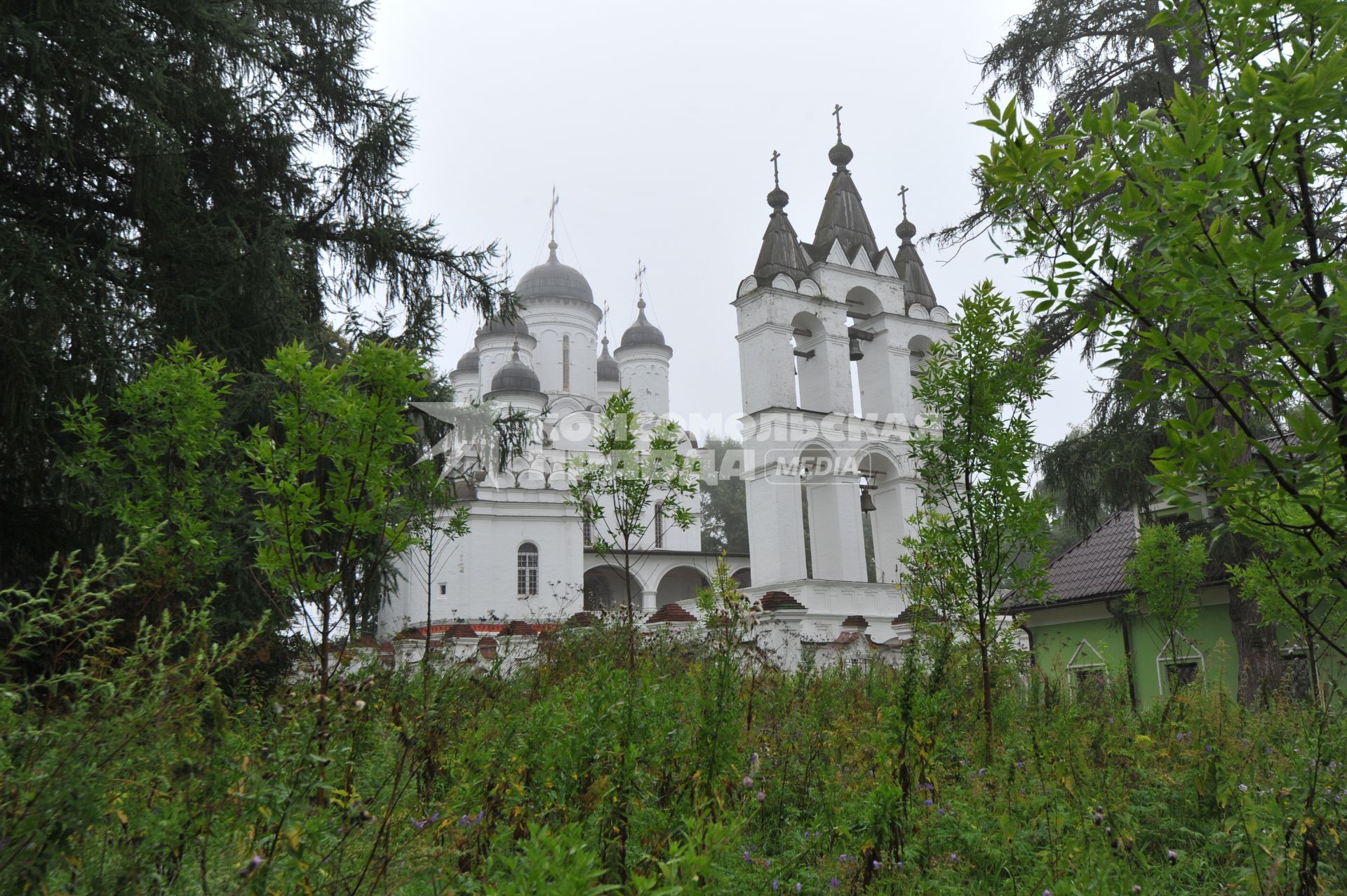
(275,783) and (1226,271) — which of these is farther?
(275,783)

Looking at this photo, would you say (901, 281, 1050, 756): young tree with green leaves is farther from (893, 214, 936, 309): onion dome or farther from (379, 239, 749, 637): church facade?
(893, 214, 936, 309): onion dome

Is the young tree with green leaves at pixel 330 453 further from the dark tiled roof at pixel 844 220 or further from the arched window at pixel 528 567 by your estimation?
the arched window at pixel 528 567

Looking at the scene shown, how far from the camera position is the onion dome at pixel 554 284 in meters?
41.4

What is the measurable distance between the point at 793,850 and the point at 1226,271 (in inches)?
118

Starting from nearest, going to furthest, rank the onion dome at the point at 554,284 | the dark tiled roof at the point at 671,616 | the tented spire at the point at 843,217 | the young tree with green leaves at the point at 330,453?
the young tree with green leaves at the point at 330,453
the dark tiled roof at the point at 671,616
the tented spire at the point at 843,217
the onion dome at the point at 554,284

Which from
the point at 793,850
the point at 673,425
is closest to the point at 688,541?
the point at 673,425

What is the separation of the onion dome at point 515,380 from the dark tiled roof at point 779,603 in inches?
728

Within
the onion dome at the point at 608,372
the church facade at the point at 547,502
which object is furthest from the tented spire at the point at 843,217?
the onion dome at the point at 608,372

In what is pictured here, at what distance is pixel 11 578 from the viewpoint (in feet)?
25.8

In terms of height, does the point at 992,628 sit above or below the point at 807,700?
above

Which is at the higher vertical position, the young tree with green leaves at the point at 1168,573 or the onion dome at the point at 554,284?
the onion dome at the point at 554,284

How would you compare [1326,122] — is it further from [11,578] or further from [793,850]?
[11,578]

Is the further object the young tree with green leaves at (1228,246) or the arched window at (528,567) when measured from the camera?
the arched window at (528,567)

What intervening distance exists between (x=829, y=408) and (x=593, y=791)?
16965 millimetres
